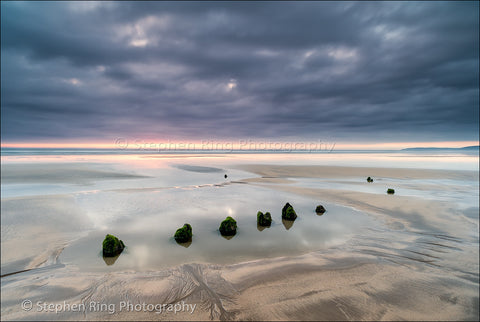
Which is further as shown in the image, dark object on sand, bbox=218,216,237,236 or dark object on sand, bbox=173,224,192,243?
dark object on sand, bbox=218,216,237,236

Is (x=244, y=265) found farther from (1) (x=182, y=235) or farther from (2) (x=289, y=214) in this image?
(2) (x=289, y=214)

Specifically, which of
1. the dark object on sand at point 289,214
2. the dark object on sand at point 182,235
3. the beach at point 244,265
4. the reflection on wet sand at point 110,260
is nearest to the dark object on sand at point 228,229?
the beach at point 244,265

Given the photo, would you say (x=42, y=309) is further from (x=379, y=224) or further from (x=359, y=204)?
(x=359, y=204)

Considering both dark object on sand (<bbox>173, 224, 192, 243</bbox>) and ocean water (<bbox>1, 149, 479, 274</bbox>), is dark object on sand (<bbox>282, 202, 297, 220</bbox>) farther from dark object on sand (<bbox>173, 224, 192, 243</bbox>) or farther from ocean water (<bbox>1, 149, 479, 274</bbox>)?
dark object on sand (<bbox>173, 224, 192, 243</bbox>)

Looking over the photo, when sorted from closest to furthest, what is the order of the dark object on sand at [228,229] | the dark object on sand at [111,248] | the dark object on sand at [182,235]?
the dark object on sand at [111,248]
the dark object on sand at [182,235]
the dark object on sand at [228,229]

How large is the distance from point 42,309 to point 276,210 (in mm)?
10866

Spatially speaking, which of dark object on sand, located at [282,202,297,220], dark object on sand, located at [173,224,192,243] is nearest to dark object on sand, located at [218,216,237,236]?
dark object on sand, located at [173,224,192,243]

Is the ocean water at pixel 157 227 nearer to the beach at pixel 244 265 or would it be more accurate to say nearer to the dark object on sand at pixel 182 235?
the beach at pixel 244 265

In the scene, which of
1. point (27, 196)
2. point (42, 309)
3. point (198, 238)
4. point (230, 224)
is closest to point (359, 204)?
point (230, 224)

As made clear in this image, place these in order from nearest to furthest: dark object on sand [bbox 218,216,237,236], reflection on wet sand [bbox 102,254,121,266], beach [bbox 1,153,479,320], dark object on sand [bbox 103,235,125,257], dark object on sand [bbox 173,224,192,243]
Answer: beach [bbox 1,153,479,320] < reflection on wet sand [bbox 102,254,121,266] < dark object on sand [bbox 103,235,125,257] < dark object on sand [bbox 173,224,192,243] < dark object on sand [bbox 218,216,237,236]

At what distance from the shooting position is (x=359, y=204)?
14.5 metres

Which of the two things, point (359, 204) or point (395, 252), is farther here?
point (359, 204)

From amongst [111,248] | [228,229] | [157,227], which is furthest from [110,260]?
[228,229]

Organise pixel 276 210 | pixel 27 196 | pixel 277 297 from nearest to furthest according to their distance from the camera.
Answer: pixel 277 297 < pixel 276 210 < pixel 27 196
